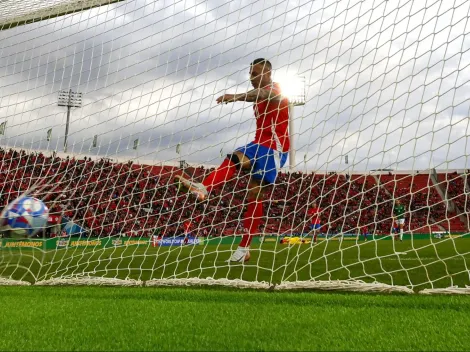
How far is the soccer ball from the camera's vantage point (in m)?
4.43

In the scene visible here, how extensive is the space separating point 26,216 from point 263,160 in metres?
2.46

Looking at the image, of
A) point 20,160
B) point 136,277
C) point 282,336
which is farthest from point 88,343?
point 20,160

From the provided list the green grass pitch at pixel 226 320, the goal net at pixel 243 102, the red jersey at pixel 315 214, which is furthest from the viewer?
the red jersey at pixel 315 214

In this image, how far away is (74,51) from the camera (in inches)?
221

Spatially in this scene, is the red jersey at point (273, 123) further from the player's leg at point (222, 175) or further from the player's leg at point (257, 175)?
the player's leg at point (222, 175)

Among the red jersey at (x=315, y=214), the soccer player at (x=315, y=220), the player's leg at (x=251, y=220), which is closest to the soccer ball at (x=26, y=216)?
the player's leg at (x=251, y=220)

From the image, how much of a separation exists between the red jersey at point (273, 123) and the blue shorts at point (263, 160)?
0.06 meters

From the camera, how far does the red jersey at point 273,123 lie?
15.9ft

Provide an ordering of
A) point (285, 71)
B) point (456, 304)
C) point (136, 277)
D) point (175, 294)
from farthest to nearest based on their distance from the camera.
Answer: point (285, 71), point (136, 277), point (175, 294), point (456, 304)

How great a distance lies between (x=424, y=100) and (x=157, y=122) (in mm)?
2849

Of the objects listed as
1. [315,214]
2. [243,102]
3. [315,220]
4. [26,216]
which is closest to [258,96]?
[243,102]

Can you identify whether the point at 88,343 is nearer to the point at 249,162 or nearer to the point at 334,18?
the point at 249,162

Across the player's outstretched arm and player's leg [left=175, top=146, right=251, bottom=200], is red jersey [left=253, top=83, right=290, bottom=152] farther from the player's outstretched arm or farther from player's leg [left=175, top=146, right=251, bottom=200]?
player's leg [left=175, top=146, right=251, bottom=200]

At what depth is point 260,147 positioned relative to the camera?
15.9 ft
